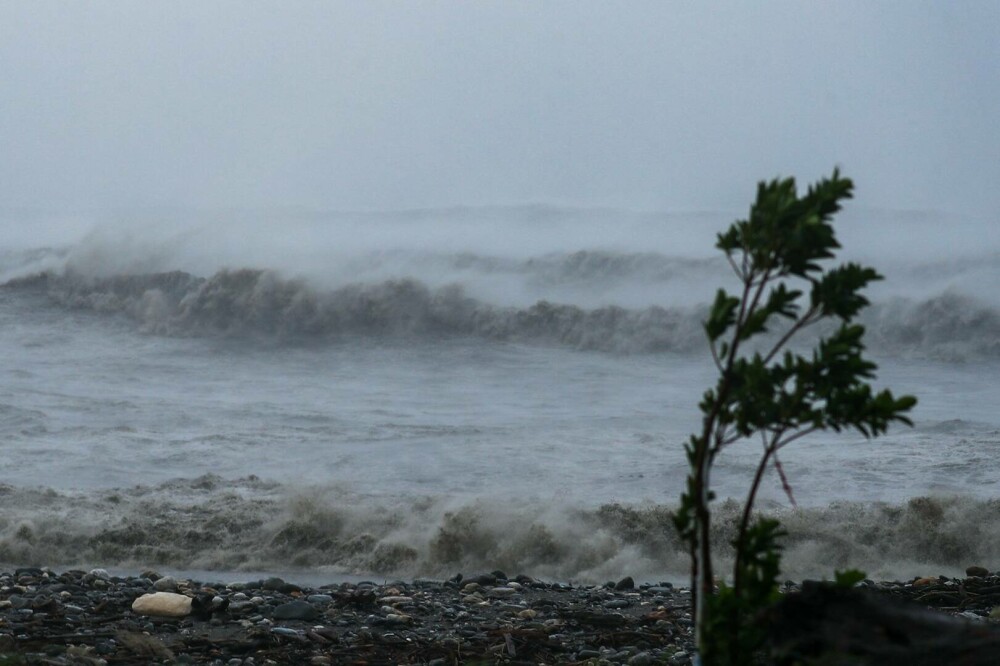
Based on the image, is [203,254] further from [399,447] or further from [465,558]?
[465,558]

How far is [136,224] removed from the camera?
30.5 m

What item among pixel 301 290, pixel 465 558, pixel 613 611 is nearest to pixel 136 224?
pixel 301 290

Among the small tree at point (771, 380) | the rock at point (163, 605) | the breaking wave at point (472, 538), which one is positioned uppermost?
the small tree at point (771, 380)

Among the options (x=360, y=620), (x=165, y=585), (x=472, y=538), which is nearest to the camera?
(x=360, y=620)

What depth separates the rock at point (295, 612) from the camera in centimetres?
578

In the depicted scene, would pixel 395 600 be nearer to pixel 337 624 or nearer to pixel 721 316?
pixel 337 624

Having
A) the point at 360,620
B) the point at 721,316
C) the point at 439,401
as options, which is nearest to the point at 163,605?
the point at 360,620

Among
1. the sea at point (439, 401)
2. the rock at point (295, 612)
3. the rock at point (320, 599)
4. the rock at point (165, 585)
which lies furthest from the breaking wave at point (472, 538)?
the rock at point (295, 612)

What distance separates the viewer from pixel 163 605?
5.87m

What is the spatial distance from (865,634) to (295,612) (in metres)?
4.15

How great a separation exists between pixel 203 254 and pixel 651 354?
1235cm

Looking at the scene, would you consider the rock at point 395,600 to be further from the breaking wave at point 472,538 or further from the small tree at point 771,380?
the small tree at point 771,380

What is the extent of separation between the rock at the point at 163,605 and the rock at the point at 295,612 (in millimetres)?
473

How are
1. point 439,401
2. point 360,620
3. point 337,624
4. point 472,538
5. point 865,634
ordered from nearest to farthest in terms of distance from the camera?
point 865,634, point 337,624, point 360,620, point 472,538, point 439,401
